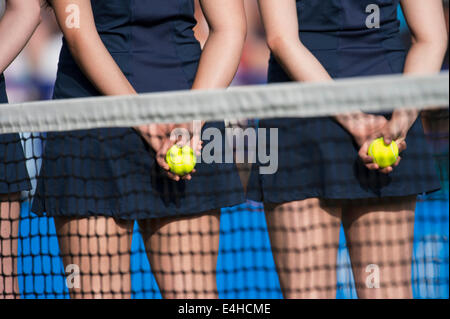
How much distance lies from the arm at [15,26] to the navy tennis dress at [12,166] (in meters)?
0.27

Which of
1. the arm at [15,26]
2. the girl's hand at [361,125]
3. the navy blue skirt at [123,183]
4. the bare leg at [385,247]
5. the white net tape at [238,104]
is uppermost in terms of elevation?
the arm at [15,26]

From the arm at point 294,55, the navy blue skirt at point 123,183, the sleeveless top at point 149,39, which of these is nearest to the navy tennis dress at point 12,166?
the navy blue skirt at point 123,183

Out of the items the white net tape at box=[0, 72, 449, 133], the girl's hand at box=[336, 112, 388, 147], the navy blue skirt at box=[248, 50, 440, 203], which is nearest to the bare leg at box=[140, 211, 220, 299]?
the navy blue skirt at box=[248, 50, 440, 203]

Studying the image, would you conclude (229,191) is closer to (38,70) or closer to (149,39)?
(149,39)

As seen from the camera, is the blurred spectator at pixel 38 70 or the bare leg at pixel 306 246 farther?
the blurred spectator at pixel 38 70

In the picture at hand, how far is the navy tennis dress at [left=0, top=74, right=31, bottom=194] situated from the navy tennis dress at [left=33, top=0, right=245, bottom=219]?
149mm

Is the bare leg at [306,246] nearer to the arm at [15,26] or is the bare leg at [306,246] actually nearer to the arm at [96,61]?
the arm at [96,61]

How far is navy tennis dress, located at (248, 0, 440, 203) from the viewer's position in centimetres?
195

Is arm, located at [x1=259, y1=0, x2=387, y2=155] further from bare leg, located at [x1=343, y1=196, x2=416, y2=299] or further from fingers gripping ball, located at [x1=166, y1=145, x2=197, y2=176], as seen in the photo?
fingers gripping ball, located at [x1=166, y1=145, x2=197, y2=176]

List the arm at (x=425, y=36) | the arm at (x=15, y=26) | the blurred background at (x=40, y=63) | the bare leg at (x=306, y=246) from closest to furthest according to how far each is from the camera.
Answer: the bare leg at (x=306, y=246) → the arm at (x=425, y=36) → the arm at (x=15, y=26) → the blurred background at (x=40, y=63)

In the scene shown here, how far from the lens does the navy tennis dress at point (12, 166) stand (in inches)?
84.1

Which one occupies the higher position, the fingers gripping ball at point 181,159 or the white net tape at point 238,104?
the white net tape at point 238,104
